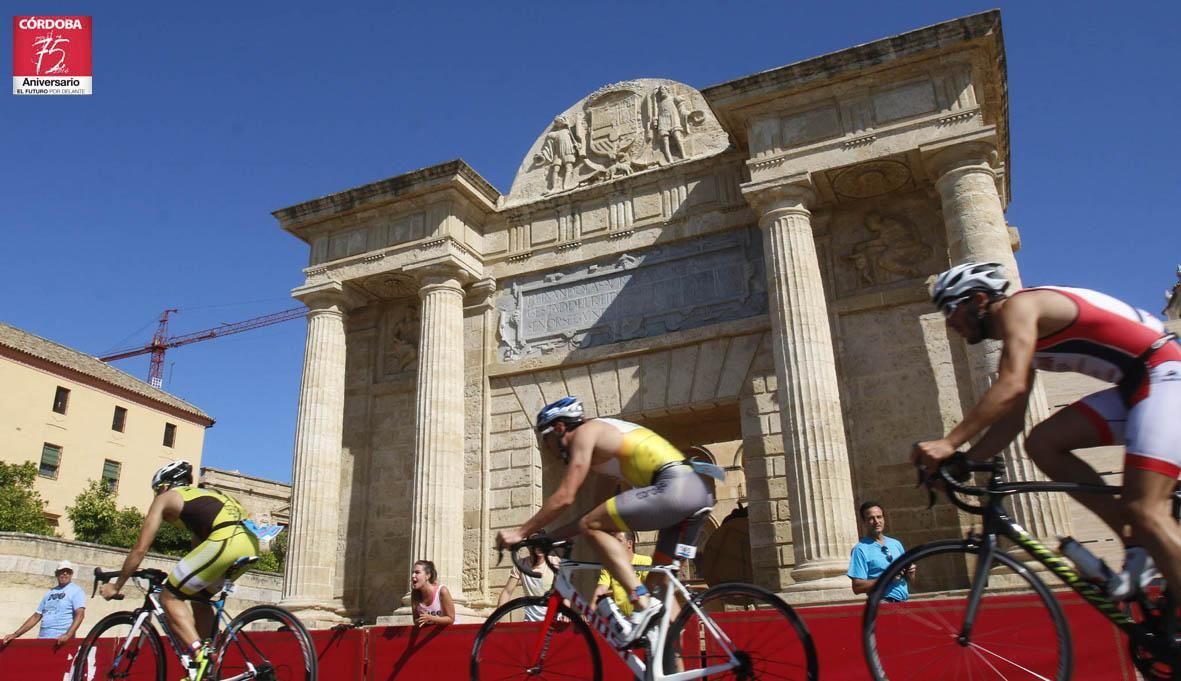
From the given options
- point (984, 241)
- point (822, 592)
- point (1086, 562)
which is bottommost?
point (822, 592)

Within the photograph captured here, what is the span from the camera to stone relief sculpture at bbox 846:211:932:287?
13.5 m

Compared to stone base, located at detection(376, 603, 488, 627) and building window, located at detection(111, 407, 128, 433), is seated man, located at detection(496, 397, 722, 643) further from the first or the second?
building window, located at detection(111, 407, 128, 433)

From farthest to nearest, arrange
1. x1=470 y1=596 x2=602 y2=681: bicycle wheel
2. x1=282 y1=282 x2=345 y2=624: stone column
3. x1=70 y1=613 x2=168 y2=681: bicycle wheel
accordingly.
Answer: x1=282 y1=282 x2=345 y2=624: stone column < x1=70 y1=613 x2=168 y2=681: bicycle wheel < x1=470 y1=596 x2=602 y2=681: bicycle wheel

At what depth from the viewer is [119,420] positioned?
4369 cm

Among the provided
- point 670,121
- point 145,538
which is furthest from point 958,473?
point 670,121

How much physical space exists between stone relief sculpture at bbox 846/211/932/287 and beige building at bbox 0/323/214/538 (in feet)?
123

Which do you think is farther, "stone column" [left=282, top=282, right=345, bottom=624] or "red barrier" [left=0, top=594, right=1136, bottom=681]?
"stone column" [left=282, top=282, right=345, bottom=624]

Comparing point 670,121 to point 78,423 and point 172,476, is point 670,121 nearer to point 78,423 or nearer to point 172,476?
point 172,476

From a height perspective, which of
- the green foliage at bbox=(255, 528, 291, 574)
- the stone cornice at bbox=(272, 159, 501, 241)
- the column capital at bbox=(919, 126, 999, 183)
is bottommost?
the green foliage at bbox=(255, 528, 291, 574)

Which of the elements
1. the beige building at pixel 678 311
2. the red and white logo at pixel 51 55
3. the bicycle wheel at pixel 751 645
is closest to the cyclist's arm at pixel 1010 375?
the bicycle wheel at pixel 751 645

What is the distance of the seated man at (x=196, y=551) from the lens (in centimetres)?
605

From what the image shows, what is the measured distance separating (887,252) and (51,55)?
15978 mm

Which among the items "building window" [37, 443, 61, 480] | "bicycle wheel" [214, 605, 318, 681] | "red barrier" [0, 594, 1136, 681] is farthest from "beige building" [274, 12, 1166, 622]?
"building window" [37, 443, 61, 480]

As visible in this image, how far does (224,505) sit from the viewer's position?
6.32 meters
